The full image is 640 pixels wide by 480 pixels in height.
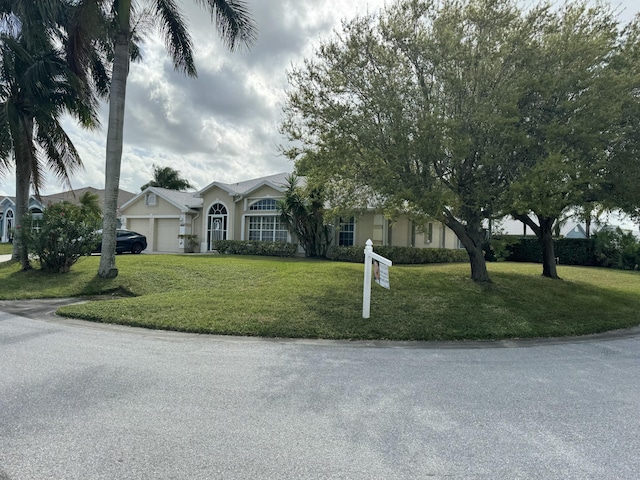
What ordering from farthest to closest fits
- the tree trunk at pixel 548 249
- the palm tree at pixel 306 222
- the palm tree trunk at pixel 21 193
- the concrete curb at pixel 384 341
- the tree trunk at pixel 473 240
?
1. the palm tree at pixel 306 222
2. the tree trunk at pixel 548 249
3. the palm tree trunk at pixel 21 193
4. the tree trunk at pixel 473 240
5. the concrete curb at pixel 384 341

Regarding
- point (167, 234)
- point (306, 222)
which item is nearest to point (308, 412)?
point (306, 222)

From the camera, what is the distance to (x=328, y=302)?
9.40m

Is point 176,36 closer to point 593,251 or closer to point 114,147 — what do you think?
point 114,147

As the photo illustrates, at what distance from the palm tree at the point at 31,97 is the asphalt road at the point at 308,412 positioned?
428 inches

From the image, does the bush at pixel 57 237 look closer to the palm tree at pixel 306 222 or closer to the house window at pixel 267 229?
the palm tree at pixel 306 222

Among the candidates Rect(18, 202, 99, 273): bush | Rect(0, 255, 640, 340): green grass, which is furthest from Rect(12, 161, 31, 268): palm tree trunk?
Rect(18, 202, 99, 273): bush

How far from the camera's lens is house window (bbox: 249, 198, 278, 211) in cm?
2347

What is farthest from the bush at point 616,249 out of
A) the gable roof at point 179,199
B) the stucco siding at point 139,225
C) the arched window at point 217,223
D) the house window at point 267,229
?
the stucco siding at point 139,225

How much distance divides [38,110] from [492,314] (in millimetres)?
16184

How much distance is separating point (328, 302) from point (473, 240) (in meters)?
5.48

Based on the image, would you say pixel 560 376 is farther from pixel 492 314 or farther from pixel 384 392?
pixel 492 314

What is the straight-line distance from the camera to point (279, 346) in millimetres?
6434

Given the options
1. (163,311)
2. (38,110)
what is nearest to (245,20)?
(38,110)

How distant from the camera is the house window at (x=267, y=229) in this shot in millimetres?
23347
